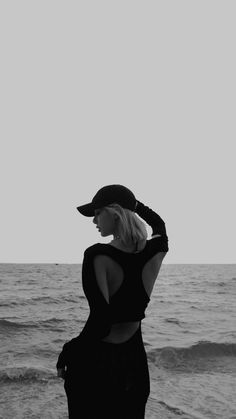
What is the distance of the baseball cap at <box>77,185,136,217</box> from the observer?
204 centimetres

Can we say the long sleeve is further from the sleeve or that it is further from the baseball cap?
the sleeve

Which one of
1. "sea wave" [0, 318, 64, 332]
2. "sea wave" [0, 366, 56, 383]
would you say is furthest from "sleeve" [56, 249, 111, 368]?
"sea wave" [0, 318, 64, 332]

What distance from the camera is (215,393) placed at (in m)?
5.20

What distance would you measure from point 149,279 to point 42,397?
366 centimetres

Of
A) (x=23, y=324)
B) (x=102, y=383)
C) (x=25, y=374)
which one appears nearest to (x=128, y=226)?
(x=102, y=383)

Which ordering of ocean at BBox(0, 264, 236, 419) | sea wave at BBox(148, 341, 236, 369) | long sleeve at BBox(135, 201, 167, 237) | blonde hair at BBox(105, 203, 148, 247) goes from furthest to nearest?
sea wave at BBox(148, 341, 236, 369)
ocean at BBox(0, 264, 236, 419)
long sleeve at BBox(135, 201, 167, 237)
blonde hair at BBox(105, 203, 148, 247)

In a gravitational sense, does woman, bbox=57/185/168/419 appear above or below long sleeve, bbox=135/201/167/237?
below

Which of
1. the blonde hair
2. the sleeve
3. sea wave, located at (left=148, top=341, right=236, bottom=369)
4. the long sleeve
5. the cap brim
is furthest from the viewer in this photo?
sea wave, located at (left=148, top=341, right=236, bottom=369)

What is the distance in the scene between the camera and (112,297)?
6.41 ft

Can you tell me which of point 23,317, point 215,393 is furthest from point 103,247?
point 23,317

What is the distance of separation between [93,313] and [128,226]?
1.49 ft

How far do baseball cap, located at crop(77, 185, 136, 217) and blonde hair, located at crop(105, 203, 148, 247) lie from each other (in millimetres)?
27

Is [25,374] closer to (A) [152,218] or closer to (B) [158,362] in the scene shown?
(B) [158,362]

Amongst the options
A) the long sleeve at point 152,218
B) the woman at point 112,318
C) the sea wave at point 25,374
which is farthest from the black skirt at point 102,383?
the sea wave at point 25,374
